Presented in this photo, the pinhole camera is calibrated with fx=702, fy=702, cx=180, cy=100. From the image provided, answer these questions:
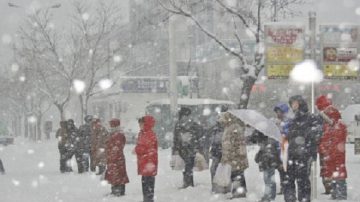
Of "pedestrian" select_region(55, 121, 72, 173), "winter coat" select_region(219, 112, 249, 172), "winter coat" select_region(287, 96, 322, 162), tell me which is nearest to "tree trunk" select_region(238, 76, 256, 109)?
"winter coat" select_region(219, 112, 249, 172)

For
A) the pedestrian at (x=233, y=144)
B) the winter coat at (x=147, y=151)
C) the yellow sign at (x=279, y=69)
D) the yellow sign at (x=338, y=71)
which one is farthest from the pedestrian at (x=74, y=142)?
the yellow sign at (x=338, y=71)

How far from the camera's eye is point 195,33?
8831 centimetres

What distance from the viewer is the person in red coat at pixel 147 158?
12555 millimetres

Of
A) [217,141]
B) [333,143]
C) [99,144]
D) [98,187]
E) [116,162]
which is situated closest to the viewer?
[333,143]

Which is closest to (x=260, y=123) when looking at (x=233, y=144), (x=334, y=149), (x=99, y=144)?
(x=233, y=144)

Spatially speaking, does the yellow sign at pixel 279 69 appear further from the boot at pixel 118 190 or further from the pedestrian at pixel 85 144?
the pedestrian at pixel 85 144

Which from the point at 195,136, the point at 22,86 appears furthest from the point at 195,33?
the point at 195,136

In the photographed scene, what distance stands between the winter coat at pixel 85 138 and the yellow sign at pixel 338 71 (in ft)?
32.3

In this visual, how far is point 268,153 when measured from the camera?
12086 millimetres

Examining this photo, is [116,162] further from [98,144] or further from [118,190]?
[98,144]

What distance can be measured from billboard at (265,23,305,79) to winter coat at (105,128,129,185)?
3.54m

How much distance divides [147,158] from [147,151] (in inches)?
4.9

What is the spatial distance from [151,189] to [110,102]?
42.6m

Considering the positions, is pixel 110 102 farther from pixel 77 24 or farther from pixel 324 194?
pixel 324 194
